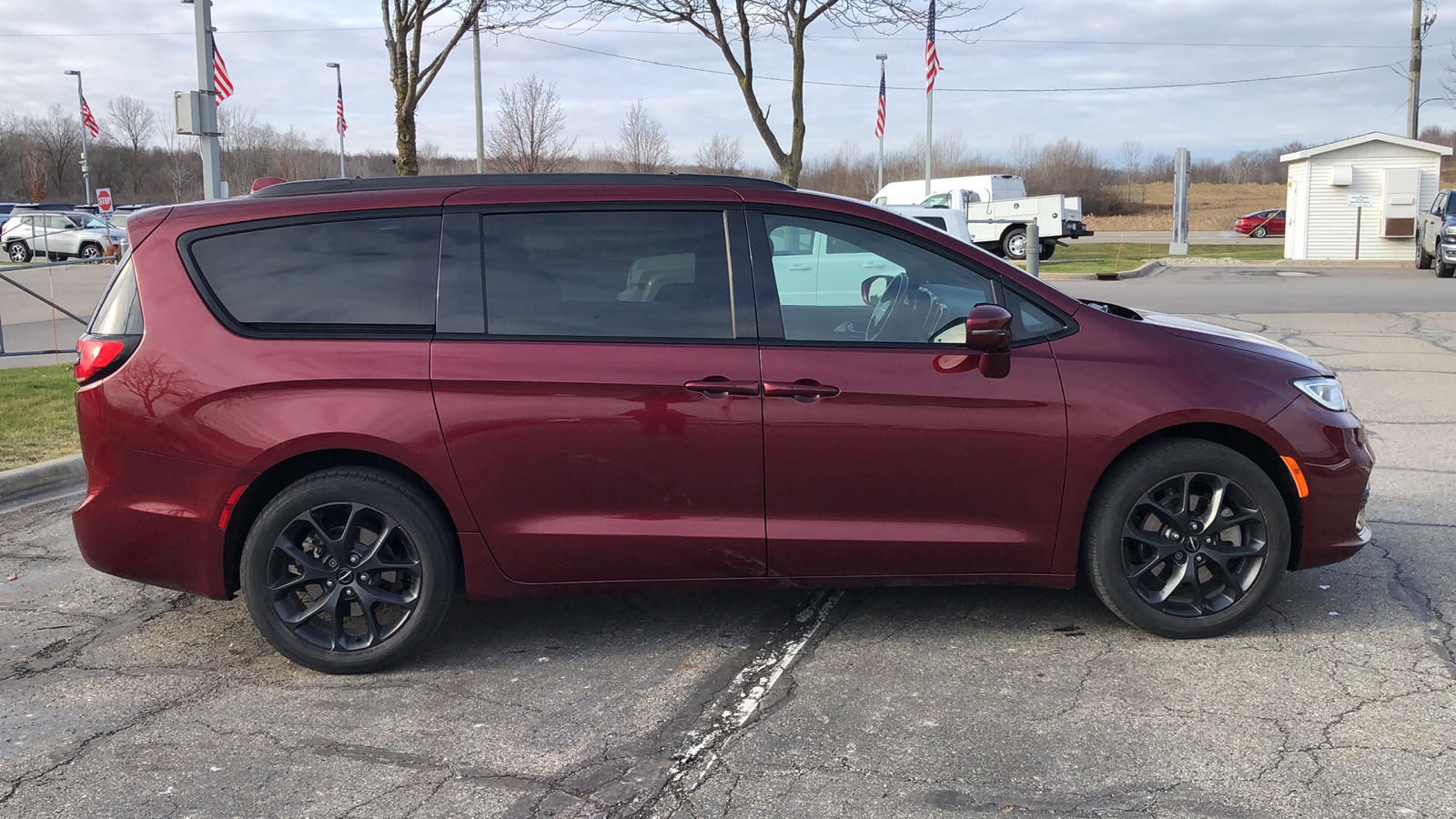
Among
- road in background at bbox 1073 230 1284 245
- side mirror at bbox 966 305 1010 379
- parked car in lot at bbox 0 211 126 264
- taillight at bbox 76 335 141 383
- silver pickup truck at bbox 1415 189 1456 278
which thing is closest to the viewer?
side mirror at bbox 966 305 1010 379

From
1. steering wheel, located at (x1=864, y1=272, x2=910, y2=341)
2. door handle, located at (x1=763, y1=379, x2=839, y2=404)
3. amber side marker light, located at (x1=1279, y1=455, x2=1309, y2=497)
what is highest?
steering wheel, located at (x1=864, y1=272, x2=910, y2=341)

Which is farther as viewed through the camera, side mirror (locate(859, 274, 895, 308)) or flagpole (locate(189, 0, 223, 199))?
flagpole (locate(189, 0, 223, 199))

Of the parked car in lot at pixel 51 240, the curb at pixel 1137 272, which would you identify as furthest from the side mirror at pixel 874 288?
the parked car in lot at pixel 51 240

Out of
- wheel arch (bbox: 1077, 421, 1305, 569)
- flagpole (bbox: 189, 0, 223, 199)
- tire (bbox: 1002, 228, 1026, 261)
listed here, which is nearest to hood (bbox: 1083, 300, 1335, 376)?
wheel arch (bbox: 1077, 421, 1305, 569)

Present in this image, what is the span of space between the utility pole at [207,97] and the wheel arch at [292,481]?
28.4 feet

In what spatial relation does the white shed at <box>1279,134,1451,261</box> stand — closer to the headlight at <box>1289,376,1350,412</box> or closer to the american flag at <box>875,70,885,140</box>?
the american flag at <box>875,70,885,140</box>

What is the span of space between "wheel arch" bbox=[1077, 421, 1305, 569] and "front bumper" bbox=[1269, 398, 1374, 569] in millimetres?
27

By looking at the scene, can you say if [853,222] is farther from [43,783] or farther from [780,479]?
[43,783]

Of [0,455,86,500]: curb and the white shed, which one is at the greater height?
the white shed

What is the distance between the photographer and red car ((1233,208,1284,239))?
46.4 meters

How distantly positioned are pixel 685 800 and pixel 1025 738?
109cm

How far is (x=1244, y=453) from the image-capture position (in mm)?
4383

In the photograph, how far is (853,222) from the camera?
430 cm

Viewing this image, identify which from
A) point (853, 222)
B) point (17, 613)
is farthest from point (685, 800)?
point (17, 613)
